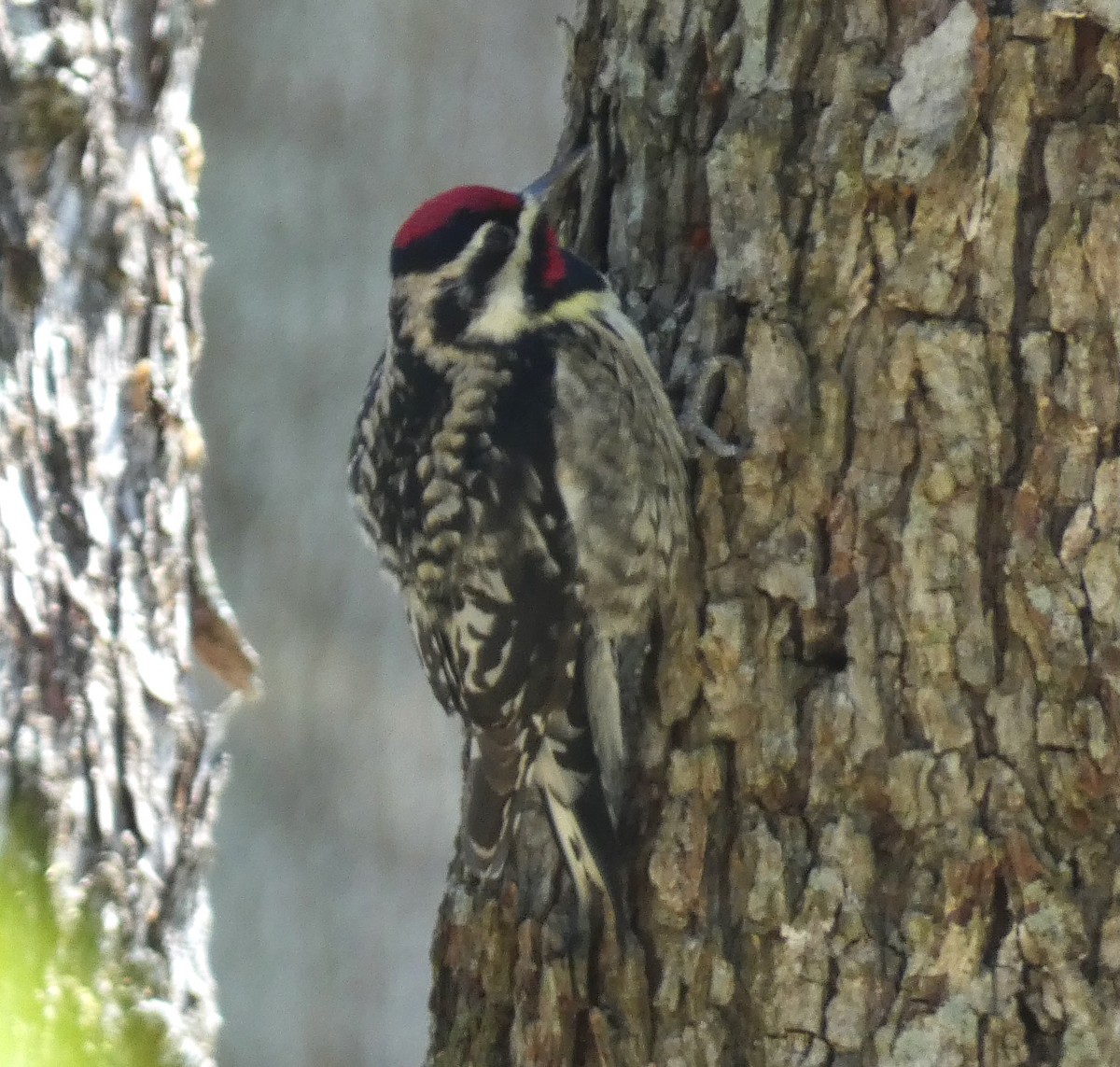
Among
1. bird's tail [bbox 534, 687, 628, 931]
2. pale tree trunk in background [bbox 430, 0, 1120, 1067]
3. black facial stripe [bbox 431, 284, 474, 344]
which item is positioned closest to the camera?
pale tree trunk in background [bbox 430, 0, 1120, 1067]

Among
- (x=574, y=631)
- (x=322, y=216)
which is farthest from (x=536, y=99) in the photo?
(x=574, y=631)

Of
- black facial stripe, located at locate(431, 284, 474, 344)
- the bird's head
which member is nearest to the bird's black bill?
the bird's head

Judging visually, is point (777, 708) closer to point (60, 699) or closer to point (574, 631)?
point (574, 631)

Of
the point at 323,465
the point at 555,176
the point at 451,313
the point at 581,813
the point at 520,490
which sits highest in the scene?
the point at 323,465

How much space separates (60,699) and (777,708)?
1.31m

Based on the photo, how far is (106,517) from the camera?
8.91ft

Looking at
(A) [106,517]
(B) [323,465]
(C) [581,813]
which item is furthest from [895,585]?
(B) [323,465]

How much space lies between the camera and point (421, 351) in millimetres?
2541

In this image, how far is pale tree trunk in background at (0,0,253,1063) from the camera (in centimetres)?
260

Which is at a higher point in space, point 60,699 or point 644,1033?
point 60,699

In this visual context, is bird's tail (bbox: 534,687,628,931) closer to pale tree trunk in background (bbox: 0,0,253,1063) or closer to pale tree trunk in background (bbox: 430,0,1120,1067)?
pale tree trunk in background (bbox: 430,0,1120,1067)

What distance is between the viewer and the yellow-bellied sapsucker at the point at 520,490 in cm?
231

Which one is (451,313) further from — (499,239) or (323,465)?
(323,465)

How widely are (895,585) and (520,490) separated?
693 millimetres
